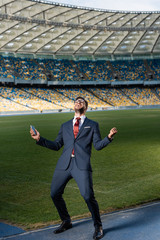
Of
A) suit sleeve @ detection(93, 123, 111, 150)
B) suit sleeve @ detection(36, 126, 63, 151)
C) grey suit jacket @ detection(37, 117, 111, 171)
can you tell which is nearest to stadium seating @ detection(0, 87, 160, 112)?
suit sleeve @ detection(36, 126, 63, 151)

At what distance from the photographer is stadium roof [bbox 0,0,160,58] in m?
56.5

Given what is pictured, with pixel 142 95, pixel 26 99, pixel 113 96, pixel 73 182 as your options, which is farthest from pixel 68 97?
pixel 73 182

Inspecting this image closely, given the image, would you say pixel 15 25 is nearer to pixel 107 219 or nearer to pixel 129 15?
pixel 129 15

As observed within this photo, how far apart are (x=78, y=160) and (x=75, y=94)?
73645 millimetres

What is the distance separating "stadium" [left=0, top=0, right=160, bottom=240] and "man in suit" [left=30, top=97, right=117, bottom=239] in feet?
3.36

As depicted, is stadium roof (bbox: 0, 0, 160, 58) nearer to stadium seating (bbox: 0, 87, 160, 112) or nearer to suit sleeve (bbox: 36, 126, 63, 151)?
stadium seating (bbox: 0, 87, 160, 112)

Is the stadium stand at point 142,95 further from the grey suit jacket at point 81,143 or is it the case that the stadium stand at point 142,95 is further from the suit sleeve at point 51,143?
the grey suit jacket at point 81,143

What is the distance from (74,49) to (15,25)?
19.9 metres

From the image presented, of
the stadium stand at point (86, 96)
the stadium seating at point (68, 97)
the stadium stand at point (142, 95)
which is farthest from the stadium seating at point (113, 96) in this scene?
the stadium stand at point (86, 96)

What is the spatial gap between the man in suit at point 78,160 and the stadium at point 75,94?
1024 millimetres

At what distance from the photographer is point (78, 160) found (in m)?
5.12

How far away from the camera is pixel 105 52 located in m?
81.7

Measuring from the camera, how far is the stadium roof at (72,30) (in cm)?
5650

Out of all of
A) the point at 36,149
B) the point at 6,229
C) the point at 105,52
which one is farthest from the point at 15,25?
the point at 6,229
